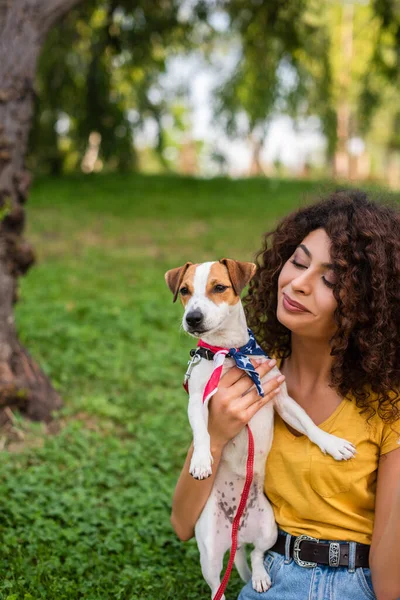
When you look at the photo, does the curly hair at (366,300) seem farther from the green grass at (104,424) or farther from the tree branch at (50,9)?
the tree branch at (50,9)

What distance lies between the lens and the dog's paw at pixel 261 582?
2389mm

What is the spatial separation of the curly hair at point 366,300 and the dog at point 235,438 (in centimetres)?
23

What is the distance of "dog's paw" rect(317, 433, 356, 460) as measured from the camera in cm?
224

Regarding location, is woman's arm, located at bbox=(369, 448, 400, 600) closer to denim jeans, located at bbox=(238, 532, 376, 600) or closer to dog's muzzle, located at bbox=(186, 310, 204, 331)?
denim jeans, located at bbox=(238, 532, 376, 600)

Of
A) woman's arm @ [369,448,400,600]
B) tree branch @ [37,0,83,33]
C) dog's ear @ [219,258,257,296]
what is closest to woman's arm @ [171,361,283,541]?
dog's ear @ [219,258,257,296]

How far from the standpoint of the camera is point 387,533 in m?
2.05

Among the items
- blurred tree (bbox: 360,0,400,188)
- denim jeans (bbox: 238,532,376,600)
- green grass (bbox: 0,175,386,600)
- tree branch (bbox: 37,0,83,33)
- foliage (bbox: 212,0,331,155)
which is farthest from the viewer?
foliage (bbox: 212,0,331,155)

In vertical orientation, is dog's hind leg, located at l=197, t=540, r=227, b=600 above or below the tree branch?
below

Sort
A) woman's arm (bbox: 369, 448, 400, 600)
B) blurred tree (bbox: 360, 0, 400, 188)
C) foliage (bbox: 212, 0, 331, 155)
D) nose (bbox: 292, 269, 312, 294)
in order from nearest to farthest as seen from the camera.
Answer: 1. woman's arm (bbox: 369, 448, 400, 600)
2. nose (bbox: 292, 269, 312, 294)
3. blurred tree (bbox: 360, 0, 400, 188)
4. foliage (bbox: 212, 0, 331, 155)

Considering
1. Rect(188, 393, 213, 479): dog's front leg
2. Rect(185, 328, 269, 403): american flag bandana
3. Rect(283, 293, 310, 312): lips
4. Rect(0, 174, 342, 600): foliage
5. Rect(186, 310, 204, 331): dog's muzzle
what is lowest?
Rect(0, 174, 342, 600): foliage

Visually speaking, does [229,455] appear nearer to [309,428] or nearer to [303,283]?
[309,428]

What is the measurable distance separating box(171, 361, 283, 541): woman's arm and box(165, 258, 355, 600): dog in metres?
0.04

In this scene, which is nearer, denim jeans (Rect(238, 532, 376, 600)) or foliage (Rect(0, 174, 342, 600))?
denim jeans (Rect(238, 532, 376, 600))

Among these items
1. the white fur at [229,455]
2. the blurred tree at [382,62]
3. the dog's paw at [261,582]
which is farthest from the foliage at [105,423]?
the blurred tree at [382,62]
